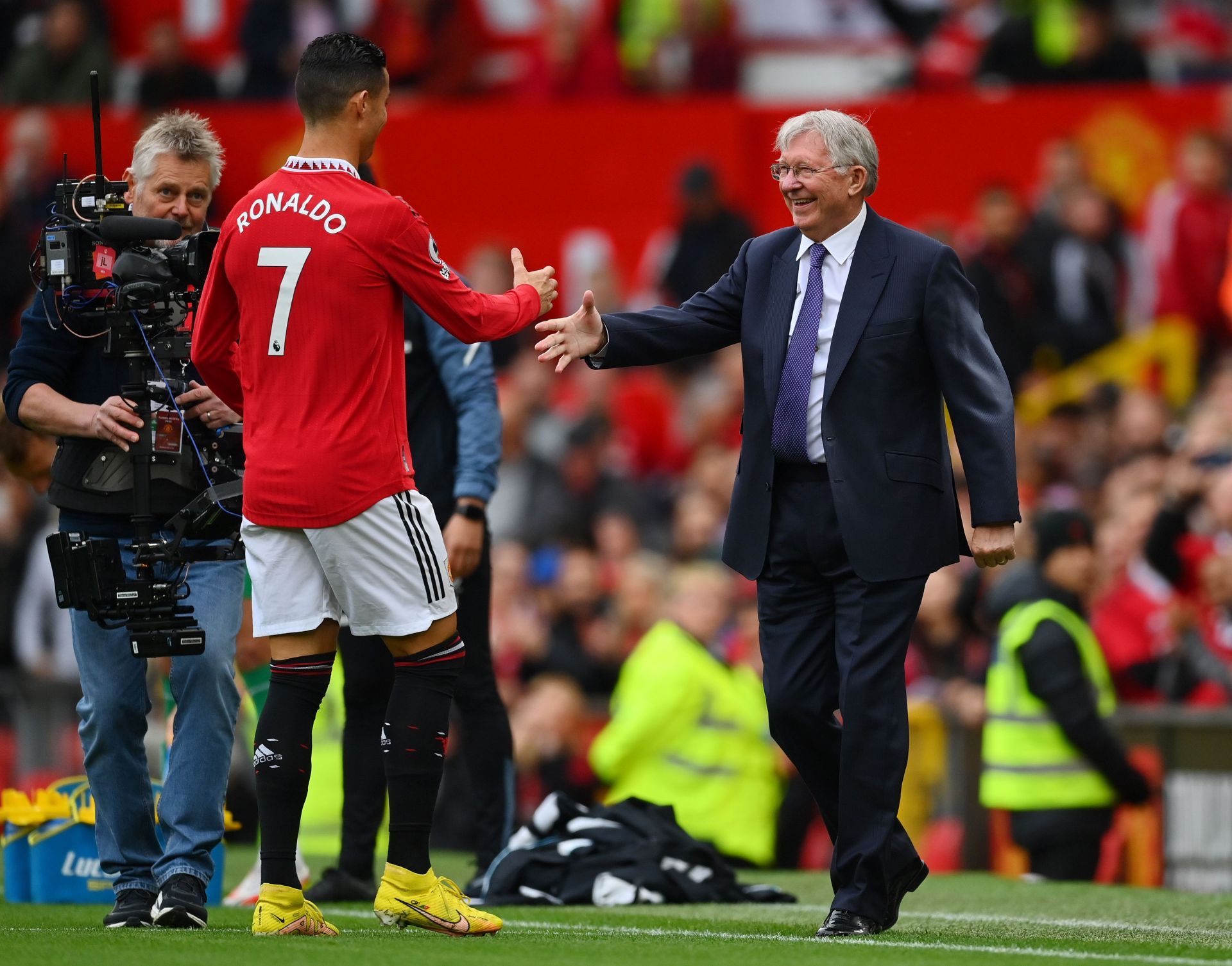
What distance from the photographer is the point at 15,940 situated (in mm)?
5816

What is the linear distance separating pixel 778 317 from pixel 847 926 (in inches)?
70.3

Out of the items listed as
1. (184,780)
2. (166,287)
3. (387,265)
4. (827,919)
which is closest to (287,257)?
(387,265)

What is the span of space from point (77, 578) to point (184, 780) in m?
0.66

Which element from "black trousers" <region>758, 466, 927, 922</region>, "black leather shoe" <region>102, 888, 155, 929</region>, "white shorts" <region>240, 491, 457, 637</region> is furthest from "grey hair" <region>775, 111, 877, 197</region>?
"black leather shoe" <region>102, 888, 155, 929</region>

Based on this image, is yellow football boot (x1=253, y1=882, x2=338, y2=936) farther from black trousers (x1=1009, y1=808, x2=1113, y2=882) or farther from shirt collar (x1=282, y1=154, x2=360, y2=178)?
black trousers (x1=1009, y1=808, x2=1113, y2=882)

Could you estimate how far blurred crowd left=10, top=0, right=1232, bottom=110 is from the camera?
54.9 feet

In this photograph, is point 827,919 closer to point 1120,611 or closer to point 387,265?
point 387,265

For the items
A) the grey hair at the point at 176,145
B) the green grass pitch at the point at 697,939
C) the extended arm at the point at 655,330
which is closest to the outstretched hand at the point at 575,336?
the extended arm at the point at 655,330

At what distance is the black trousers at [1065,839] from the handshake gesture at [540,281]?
428cm

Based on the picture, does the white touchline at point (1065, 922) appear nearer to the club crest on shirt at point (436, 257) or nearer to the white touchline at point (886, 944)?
the white touchline at point (886, 944)

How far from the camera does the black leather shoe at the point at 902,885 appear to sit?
6.29 meters

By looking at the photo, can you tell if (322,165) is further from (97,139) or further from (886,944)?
(886,944)

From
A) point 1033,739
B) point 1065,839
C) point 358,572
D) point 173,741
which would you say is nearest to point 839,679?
point 358,572

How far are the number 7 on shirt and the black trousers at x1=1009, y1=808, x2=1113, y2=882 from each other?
497cm
